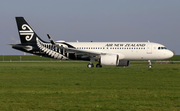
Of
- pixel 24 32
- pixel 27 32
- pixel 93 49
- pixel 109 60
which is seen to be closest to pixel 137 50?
pixel 109 60

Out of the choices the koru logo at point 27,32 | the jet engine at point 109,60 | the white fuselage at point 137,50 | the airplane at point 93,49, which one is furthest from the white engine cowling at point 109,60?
the koru logo at point 27,32

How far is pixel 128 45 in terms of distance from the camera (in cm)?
4472

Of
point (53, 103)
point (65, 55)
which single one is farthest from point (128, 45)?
point (53, 103)

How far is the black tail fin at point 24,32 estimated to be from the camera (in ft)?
155

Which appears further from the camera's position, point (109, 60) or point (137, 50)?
point (137, 50)

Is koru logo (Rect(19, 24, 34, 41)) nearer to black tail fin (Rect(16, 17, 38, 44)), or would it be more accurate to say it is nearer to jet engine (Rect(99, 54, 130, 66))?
black tail fin (Rect(16, 17, 38, 44))

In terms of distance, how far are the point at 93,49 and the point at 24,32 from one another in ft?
37.6

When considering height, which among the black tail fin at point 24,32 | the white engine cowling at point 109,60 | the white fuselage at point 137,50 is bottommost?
the white engine cowling at point 109,60

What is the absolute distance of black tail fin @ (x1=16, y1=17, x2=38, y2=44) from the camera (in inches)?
1863

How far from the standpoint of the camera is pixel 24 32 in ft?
156

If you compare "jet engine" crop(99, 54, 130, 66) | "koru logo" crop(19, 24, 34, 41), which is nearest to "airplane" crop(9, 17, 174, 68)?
"koru logo" crop(19, 24, 34, 41)

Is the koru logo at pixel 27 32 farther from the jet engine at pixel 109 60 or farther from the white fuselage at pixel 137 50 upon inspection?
the jet engine at pixel 109 60

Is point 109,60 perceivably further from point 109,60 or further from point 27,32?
point 27,32

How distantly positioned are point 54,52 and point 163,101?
112ft
